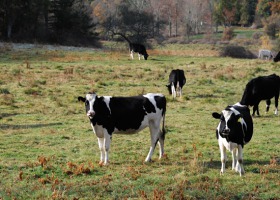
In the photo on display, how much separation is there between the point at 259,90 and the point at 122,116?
26.6 feet

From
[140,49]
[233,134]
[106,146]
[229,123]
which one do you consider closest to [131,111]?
[106,146]

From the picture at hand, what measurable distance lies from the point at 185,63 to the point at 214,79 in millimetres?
8419

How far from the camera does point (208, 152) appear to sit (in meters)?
11.6

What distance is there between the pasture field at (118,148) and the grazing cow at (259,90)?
648 mm

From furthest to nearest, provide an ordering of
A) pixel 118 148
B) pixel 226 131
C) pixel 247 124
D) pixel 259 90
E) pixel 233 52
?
pixel 233 52, pixel 259 90, pixel 118 148, pixel 247 124, pixel 226 131

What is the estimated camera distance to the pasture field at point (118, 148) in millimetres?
8555

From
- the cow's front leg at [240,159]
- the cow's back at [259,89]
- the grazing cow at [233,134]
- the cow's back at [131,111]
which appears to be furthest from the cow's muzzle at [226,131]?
the cow's back at [259,89]

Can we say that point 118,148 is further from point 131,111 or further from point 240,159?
point 240,159

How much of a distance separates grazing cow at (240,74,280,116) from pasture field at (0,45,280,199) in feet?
2.13

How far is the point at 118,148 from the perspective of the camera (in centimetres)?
1216

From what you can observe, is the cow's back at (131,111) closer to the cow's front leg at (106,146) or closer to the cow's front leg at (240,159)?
the cow's front leg at (106,146)

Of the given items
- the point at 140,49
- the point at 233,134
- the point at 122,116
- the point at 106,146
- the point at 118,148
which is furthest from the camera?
the point at 140,49

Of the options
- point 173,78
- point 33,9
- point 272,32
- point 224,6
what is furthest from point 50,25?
point 224,6

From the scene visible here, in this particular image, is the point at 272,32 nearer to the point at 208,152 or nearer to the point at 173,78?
the point at 173,78
